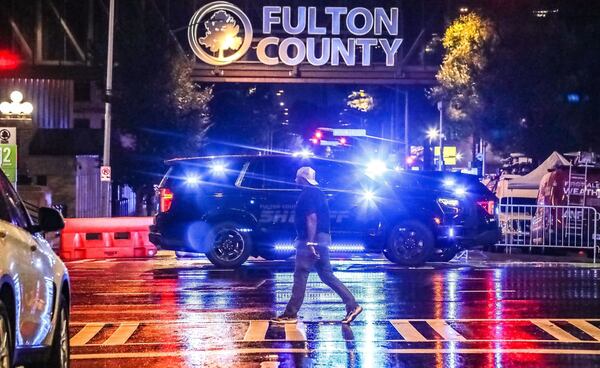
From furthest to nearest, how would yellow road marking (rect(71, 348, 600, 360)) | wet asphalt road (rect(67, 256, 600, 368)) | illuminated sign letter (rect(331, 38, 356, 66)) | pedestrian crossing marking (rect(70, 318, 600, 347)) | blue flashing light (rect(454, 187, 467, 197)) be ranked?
illuminated sign letter (rect(331, 38, 356, 66)) → blue flashing light (rect(454, 187, 467, 197)) → pedestrian crossing marking (rect(70, 318, 600, 347)) → yellow road marking (rect(71, 348, 600, 360)) → wet asphalt road (rect(67, 256, 600, 368))

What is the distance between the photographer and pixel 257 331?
36.9ft

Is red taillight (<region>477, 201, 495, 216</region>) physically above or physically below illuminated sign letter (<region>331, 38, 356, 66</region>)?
below

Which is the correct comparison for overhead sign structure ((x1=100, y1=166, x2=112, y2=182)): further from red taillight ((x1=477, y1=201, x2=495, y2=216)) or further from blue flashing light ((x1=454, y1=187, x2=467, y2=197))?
red taillight ((x1=477, y1=201, x2=495, y2=216))

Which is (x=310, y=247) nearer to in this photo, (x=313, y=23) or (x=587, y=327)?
(x=587, y=327)

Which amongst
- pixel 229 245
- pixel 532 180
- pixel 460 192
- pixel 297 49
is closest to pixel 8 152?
pixel 229 245

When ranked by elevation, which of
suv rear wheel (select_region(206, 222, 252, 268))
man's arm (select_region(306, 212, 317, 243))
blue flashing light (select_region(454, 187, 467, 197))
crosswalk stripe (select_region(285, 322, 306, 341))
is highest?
blue flashing light (select_region(454, 187, 467, 197))

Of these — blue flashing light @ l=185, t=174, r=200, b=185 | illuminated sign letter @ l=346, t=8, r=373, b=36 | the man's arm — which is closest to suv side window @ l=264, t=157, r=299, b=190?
blue flashing light @ l=185, t=174, r=200, b=185

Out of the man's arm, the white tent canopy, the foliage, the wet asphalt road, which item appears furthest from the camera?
the foliage

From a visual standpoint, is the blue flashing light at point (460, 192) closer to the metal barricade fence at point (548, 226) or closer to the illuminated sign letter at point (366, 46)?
the metal barricade fence at point (548, 226)

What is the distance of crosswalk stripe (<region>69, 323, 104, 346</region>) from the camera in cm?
1073

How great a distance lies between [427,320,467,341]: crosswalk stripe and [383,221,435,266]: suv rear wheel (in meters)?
7.27

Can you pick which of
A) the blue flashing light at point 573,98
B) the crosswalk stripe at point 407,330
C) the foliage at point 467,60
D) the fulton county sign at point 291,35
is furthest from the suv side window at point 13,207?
the foliage at point 467,60

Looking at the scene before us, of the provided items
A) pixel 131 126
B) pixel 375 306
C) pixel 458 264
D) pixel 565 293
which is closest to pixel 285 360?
pixel 375 306

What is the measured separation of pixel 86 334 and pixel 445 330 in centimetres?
388
